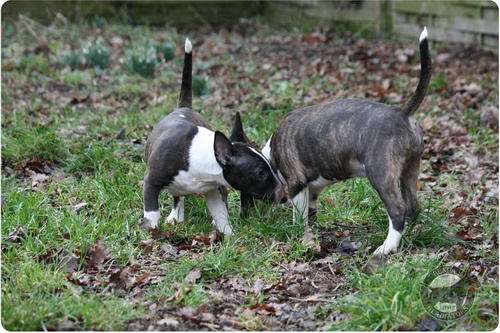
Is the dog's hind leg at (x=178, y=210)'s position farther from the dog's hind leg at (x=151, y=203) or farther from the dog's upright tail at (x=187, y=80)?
the dog's upright tail at (x=187, y=80)

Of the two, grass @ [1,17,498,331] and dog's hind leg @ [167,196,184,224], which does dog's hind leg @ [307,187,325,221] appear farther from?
dog's hind leg @ [167,196,184,224]

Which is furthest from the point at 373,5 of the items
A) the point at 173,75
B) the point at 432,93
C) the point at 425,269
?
the point at 425,269

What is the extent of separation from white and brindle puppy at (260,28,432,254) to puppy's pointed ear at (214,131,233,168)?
1.39ft

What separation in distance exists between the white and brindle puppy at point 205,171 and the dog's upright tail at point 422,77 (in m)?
1.16

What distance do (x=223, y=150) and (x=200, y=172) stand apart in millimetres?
260

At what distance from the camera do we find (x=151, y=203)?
3.88 meters

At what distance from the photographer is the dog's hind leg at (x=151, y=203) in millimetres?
3877

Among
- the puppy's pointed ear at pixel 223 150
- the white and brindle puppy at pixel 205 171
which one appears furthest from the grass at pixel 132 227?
the puppy's pointed ear at pixel 223 150

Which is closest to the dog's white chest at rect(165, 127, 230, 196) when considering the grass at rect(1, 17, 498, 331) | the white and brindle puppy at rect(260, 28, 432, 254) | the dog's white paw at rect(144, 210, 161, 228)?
the dog's white paw at rect(144, 210, 161, 228)

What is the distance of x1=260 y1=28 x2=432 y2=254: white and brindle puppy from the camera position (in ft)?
10.6

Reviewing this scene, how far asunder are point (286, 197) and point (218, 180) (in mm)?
588

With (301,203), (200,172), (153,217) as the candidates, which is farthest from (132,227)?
(301,203)

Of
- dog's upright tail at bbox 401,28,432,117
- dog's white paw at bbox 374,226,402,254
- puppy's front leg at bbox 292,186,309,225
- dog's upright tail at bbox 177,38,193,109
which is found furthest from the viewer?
dog's upright tail at bbox 177,38,193,109

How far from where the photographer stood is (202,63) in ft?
29.7
